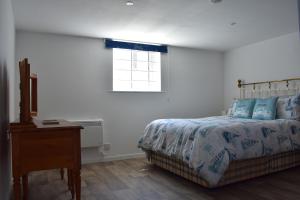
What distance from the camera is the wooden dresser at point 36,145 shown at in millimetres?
1712

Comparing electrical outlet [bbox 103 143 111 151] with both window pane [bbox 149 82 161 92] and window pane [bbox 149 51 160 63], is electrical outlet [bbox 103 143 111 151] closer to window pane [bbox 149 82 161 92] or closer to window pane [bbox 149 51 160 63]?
window pane [bbox 149 82 161 92]

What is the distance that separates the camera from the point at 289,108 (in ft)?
11.7

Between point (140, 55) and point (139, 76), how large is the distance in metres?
0.39

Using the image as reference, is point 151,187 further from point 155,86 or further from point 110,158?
point 155,86

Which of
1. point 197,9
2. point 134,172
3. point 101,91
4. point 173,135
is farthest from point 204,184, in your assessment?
point 101,91

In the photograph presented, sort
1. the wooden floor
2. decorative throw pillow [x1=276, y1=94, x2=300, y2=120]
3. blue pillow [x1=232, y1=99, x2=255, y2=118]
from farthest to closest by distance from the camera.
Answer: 1. blue pillow [x1=232, y1=99, x2=255, y2=118]
2. decorative throw pillow [x1=276, y1=94, x2=300, y2=120]
3. the wooden floor

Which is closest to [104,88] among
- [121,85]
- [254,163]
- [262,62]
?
[121,85]

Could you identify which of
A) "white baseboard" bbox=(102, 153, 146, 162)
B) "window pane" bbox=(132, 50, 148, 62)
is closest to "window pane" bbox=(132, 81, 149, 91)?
"window pane" bbox=(132, 50, 148, 62)

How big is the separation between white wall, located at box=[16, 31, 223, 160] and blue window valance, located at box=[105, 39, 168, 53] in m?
0.13

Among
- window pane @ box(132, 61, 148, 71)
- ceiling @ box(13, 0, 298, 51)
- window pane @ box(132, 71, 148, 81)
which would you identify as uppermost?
ceiling @ box(13, 0, 298, 51)

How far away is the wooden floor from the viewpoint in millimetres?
2494

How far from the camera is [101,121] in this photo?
398 cm

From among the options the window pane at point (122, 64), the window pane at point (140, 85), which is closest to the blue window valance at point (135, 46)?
the window pane at point (122, 64)

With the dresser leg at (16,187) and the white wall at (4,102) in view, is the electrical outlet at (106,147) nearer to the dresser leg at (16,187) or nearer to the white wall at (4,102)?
the white wall at (4,102)
